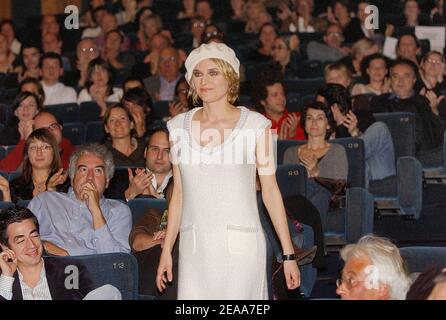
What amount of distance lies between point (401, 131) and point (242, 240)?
14.9 ft

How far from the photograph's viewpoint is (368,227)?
7.78 meters

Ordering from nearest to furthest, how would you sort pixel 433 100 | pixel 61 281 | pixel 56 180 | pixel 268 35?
1. pixel 61 281
2. pixel 56 180
3. pixel 433 100
4. pixel 268 35

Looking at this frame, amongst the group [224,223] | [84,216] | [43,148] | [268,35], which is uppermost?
[268,35]

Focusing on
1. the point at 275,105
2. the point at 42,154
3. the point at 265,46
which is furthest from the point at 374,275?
the point at 265,46

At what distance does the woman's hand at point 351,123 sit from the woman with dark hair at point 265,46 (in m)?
4.40

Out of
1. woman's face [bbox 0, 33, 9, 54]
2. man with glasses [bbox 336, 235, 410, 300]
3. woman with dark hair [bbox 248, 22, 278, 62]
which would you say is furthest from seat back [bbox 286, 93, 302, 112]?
man with glasses [bbox 336, 235, 410, 300]

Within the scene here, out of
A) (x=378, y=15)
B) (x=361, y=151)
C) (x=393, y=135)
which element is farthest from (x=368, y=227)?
(x=378, y=15)

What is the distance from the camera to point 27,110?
9.58 m

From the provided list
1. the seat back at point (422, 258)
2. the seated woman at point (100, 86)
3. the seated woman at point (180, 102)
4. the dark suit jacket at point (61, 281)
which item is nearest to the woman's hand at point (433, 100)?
the seated woman at point (180, 102)

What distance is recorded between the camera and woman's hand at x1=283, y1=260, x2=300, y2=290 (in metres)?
5.11

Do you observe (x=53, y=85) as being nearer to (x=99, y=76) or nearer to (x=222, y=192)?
(x=99, y=76)

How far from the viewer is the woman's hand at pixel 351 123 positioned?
29.3 feet

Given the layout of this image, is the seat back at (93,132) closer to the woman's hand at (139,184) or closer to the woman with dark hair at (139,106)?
the woman with dark hair at (139,106)

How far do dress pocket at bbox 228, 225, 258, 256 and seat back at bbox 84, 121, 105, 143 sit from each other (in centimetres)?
490
